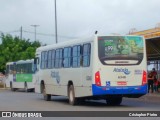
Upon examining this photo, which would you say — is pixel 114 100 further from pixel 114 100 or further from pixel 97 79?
pixel 97 79

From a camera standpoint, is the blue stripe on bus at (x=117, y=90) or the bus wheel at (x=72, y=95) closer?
the blue stripe on bus at (x=117, y=90)

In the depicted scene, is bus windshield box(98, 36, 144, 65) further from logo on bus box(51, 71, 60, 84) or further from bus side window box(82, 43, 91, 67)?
logo on bus box(51, 71, 60, 84)

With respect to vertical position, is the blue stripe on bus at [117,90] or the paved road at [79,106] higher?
the blue stripe on bus at [117,90]

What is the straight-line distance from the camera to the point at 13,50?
73.1 metres

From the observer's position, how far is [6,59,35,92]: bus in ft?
154

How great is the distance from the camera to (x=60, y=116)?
18984 mm

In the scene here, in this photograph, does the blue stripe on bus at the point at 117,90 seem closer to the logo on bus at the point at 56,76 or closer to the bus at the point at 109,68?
the bus at the point at 109,68

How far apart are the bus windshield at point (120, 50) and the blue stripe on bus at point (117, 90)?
40.9 inches

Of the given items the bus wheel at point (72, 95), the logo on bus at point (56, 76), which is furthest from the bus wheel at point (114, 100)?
the logo on bus at point (56, 76)

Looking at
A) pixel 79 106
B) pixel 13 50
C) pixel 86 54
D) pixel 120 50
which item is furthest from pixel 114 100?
pixel 13 50

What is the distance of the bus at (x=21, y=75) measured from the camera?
46969 millimetres

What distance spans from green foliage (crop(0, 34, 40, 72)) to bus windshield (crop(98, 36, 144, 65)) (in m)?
46.3

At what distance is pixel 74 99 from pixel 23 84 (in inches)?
960

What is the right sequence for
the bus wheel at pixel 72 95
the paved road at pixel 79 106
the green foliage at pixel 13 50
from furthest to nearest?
the green foliage at pixel 13 50 < the bus wheel at pixel 72 95 < the paved road at pixel 79 106
